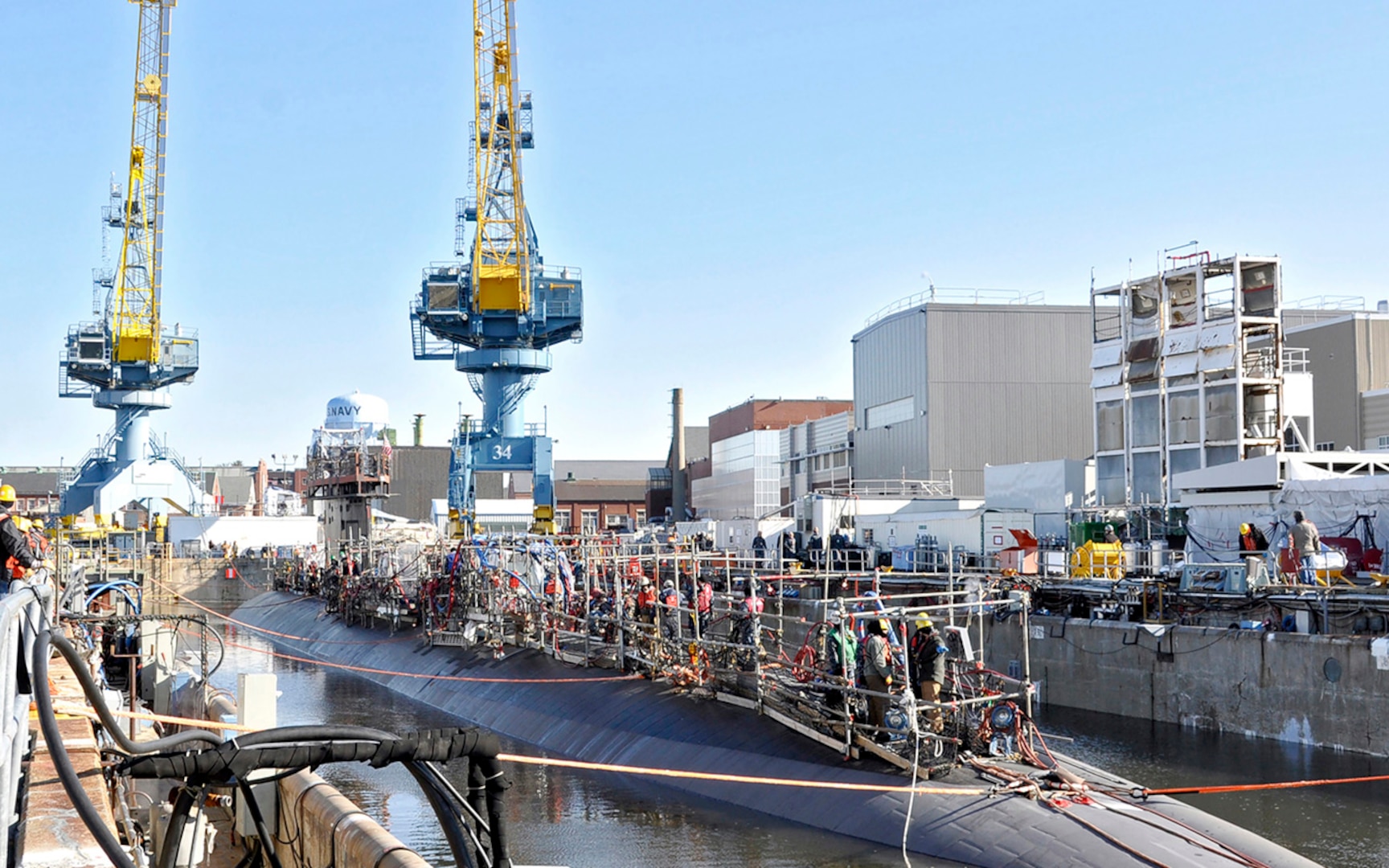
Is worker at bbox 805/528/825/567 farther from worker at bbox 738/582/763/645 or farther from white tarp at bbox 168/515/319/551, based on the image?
white tarp at bbox 168/515/319/551

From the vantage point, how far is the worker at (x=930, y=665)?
15.4 m

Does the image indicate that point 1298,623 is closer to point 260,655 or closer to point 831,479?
point 260,655

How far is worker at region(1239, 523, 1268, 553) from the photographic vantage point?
3081 cm

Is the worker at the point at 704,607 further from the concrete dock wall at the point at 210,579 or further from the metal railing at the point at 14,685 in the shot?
the concrete dock wall at the point at 210,579

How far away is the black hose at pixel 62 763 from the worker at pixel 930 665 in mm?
10678

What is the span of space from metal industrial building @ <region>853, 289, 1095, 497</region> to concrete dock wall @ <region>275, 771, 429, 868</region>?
1949 inches

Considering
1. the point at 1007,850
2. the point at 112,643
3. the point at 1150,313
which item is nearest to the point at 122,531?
the point at 112,643

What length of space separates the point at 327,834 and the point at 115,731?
12.9ft

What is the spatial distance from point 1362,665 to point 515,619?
16.1 meters

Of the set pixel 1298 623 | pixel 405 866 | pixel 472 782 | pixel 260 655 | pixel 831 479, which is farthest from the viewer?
pixel 831 479

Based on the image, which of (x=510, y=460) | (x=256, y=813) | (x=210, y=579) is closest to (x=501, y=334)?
(x=510, y=460)

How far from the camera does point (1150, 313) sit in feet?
140

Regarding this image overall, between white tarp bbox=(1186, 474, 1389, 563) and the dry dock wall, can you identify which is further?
white tarp bbox=(1186, 474, 1389, 563)

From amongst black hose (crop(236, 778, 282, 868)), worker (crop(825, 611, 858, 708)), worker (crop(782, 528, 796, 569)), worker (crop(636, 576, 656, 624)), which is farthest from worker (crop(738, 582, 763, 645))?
worker (crop(782, 528, 796, 569))
